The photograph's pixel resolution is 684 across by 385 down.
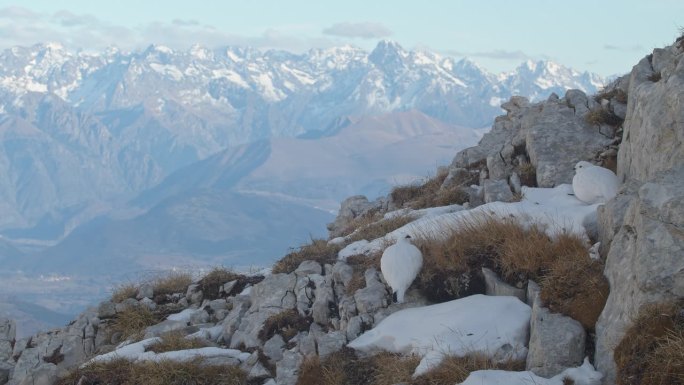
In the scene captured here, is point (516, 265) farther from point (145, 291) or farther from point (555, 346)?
point (145, 291)

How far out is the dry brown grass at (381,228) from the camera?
67.5ft

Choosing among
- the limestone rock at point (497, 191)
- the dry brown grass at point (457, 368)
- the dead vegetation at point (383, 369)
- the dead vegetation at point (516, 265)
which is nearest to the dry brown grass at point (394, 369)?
the dead vegetation at point (383, 369)

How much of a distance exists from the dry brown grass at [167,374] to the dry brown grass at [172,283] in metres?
6.67

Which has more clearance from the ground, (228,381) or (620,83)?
(620,83)

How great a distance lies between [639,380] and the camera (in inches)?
442

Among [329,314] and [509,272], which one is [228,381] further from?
[509,272]

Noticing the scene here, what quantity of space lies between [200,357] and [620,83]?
1514 cm

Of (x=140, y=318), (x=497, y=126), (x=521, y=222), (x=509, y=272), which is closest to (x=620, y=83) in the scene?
(x=497, y=126)

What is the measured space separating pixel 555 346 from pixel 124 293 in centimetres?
1412

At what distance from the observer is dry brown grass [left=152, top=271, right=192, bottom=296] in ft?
76.7

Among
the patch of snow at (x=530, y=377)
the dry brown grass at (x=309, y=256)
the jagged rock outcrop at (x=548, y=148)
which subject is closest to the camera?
the patch of snow at (x=530, y=377)

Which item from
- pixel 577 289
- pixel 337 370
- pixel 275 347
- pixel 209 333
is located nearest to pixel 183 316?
pixel 209 333

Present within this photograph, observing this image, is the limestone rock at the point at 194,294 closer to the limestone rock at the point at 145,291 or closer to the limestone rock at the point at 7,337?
the limestone rock at the point at 145,291

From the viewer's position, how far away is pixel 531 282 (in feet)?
48.3
